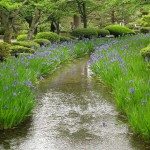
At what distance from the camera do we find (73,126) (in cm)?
634

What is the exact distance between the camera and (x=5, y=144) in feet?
18.0

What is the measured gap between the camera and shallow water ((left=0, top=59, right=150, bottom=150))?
5.43 m

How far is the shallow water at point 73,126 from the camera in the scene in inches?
214

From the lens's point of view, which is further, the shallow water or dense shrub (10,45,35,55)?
dense shrub (10,45,35,55)

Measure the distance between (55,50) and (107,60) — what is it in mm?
4339

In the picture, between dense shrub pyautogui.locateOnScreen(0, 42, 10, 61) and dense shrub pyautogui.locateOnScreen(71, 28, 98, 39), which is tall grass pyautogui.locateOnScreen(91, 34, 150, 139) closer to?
dense shrub pyautogui.locateOnScreen(0, 42, 10, 61)

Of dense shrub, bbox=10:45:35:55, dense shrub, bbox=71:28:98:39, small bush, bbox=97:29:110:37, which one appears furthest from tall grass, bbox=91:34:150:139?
small bush, bbox=97:29:110:37

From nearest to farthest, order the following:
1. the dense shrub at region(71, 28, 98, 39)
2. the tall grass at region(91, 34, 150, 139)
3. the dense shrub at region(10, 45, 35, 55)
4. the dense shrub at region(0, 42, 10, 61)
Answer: the tall grass at region(91, 34, 150, 139), the dense shrub at region(0, 42, 10, 61), the dense shrub at region(10, 45, 35, 55), the dense shrub at region(71, 28, 98, 39)

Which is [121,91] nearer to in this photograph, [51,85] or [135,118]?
[135,118]

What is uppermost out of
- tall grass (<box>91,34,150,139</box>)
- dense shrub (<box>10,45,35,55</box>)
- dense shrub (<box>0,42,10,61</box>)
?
tall grass (<box>91,34,150,139</box>)

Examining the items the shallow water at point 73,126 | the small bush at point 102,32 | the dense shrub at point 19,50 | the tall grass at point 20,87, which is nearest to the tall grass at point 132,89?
the shallow water at point 73,126

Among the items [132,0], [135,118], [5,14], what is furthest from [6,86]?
[5,14]

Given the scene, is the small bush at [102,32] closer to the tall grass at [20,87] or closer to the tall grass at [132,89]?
the tall grass at [20,87]

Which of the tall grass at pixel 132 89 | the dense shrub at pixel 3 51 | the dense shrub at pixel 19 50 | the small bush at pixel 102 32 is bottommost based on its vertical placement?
the small bush at pixel 102 32
